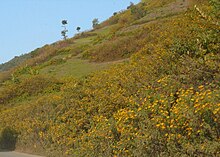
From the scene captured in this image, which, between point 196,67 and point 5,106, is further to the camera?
point 5,106

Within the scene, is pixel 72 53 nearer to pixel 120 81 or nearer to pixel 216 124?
pixel 120 81

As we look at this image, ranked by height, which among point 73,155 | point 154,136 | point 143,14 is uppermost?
point 143,14

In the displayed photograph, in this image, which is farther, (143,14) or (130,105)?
(143,14)

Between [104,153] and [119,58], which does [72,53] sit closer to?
[119,58]

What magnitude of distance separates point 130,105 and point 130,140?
62.4 inches

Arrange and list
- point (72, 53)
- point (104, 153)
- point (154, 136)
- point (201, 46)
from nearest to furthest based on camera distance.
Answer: point (154, 136) < point (104, 153) < point (201, 46) < point (72, 53)

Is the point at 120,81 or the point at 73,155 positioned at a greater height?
the point at 120,81

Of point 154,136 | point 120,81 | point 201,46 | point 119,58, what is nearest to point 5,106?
point 119,58

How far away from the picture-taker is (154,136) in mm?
8492

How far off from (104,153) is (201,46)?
4.51 metres

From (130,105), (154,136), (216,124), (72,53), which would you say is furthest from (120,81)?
(72,53)

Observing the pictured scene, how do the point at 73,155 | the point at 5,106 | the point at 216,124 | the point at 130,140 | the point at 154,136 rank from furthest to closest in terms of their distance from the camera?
the point at 5,106
the point at 73,155
the point at 130,140
the point at 154,136
the point at 216,124

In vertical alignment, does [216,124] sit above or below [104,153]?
above

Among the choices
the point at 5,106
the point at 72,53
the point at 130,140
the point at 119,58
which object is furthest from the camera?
the point at 72,53
